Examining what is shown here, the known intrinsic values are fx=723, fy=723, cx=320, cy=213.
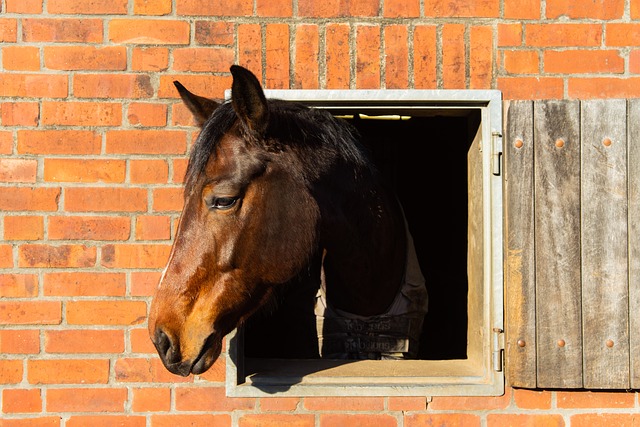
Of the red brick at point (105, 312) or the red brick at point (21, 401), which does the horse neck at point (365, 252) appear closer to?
the red brick at point (105, 312)

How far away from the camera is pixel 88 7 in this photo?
3031 millimetres

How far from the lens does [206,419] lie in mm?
3045

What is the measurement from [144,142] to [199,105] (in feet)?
1.20

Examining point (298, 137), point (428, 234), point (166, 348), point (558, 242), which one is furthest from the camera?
point (428, 234)

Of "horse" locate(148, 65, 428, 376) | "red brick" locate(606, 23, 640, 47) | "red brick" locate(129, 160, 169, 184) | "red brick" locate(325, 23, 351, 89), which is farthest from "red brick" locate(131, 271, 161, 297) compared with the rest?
"red brick" locate(606, 23, 640, 47)

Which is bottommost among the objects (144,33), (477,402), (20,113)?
(477,402)

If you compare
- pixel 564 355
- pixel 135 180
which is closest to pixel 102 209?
pixel 135 180

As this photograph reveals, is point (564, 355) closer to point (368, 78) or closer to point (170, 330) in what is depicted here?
point (368, 78)

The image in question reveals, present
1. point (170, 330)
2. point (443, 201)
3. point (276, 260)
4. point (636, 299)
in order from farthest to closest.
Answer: point (443, 201)
point (636, 299)
point (276, 260)
point (170, 330)

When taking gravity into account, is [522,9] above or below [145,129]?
above

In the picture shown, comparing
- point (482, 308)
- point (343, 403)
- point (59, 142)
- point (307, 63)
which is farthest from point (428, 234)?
point (59, 142)

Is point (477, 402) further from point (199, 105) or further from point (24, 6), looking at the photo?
point (24, 6)

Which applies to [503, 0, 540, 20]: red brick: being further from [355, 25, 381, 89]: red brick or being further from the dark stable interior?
the dark stable interior

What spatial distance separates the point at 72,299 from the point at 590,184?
2184 mm
